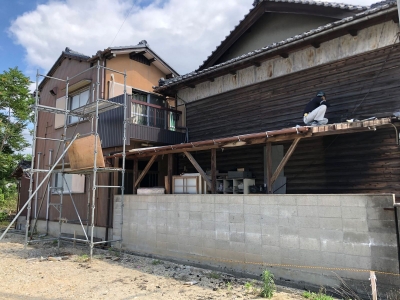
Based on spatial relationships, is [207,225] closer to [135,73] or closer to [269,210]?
[269,210]

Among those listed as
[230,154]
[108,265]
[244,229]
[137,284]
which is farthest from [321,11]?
[108,265]

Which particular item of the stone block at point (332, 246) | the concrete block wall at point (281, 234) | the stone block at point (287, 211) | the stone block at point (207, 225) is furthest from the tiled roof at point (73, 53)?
the stone block at point (332, 246)

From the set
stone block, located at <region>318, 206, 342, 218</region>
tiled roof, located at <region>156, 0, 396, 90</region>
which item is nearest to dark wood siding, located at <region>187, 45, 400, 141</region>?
tiled roof, located at <region>156, 0, 396, 90</region>

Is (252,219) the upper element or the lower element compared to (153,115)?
lower

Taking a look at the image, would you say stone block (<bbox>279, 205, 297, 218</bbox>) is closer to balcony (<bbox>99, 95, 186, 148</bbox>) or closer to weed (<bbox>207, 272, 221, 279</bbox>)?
weed (<bbox>207, 272, 221, 279</bbox>)

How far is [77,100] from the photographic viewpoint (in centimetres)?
1266

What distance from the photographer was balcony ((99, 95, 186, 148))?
32.2ft

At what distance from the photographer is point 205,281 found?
6.27 m

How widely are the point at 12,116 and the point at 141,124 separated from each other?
11852mm

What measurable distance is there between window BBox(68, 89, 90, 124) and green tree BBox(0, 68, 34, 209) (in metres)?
6.49

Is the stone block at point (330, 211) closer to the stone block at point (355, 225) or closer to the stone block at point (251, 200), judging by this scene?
the stone block at point (355, 225)

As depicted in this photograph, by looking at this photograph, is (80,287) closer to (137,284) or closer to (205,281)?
(137,284)

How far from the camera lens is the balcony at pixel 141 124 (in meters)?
9.81

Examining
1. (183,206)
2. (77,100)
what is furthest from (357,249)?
(77,100)
